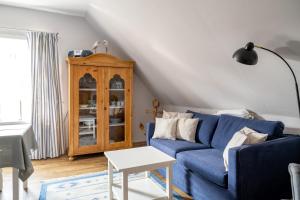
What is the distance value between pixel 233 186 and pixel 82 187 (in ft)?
5.55

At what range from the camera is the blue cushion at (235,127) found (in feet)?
6.55

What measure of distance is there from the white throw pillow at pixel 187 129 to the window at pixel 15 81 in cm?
254

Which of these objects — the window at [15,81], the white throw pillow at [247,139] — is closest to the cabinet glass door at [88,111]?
the window at [15,81]

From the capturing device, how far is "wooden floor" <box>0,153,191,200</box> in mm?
2252

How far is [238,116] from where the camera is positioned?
253 cm

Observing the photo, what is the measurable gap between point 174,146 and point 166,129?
429 millimetres

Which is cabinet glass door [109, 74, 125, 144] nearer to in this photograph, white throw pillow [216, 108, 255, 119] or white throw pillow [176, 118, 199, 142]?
white throw pillow [176, 118, 199, 142]

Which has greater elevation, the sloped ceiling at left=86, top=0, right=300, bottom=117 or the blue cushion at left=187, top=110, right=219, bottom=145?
the sloped ceiling at left=86, top=0, right=300, bottom=117

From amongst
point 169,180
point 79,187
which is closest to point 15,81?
point 79,187

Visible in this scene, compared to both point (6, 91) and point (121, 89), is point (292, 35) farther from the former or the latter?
point (6, 91)

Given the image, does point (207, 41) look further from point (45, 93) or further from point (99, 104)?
point (45, 93)

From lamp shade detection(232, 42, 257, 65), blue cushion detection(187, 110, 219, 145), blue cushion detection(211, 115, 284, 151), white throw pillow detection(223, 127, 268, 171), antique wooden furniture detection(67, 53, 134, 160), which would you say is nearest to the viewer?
lamp shade detection(232, 42, 257, 65)

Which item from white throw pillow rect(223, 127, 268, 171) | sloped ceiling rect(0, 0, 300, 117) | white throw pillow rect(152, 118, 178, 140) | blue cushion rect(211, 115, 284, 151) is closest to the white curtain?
sloped ceiling rect(0, 0, 300, 117)

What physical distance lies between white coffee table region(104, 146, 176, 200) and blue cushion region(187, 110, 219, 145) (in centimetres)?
85
